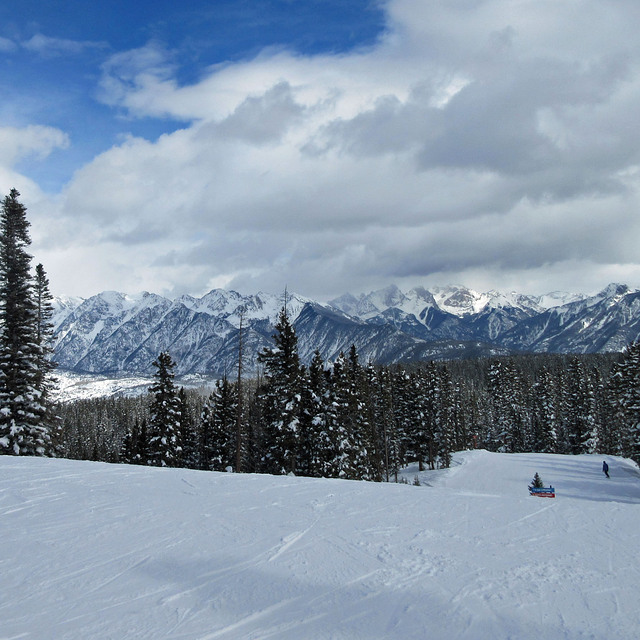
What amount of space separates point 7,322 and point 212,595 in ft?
87.6

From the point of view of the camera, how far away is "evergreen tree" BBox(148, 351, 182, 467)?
121ft

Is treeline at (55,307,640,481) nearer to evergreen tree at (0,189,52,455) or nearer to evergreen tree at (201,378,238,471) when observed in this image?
evergreen tree at (201,378,238,471)

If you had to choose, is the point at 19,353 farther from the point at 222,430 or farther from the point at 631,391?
the point at 631,391

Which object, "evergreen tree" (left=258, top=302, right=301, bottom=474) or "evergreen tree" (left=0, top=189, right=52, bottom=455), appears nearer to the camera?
"evergreen tree" (left=0, top=189, right=52, bottom=455)

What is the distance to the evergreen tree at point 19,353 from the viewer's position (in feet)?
86.0

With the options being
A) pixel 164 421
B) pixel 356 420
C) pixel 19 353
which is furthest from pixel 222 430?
pixel 19 353

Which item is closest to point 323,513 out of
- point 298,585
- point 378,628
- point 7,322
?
point 298,585

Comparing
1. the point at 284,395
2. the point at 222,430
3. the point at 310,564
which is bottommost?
the point at 310,564

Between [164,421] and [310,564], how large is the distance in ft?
105

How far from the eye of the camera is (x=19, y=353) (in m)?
27.0

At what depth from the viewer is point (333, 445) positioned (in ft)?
108

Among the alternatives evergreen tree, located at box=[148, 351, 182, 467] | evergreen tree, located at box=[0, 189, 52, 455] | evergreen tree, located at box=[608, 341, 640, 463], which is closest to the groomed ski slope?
evergreen tree, located at box=[0, 189, 52, 455]

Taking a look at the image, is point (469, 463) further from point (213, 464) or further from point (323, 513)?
point (323, 513)

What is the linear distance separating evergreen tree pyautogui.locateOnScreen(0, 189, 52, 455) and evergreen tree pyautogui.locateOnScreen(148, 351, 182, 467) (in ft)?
29.8
